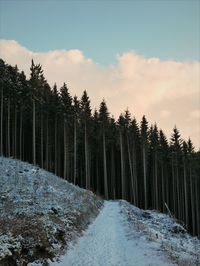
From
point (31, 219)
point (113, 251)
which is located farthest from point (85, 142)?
point (113, 251)

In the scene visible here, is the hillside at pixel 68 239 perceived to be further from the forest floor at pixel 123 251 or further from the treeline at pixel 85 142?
the treeline at pixel 85 142

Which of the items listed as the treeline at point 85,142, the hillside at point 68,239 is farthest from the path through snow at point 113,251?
the treeline at point 85,142

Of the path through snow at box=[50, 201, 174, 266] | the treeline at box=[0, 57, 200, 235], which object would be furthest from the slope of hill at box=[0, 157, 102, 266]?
the treeline at box=[0, 57, 200, 235]

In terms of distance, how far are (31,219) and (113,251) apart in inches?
175

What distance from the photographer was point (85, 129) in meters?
60.4

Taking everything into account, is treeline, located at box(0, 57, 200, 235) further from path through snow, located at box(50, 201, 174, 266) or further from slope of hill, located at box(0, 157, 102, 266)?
path through snow, located at box(50, 201, 174, 266)

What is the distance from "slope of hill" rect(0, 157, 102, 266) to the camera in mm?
13688

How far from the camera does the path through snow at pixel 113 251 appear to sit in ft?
48.5

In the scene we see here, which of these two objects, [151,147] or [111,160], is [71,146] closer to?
[111,160]

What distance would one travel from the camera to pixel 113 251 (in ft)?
55.8

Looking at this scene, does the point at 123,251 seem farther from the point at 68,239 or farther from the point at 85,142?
the point at 85,142

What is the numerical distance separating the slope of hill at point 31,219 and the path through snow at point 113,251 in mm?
658

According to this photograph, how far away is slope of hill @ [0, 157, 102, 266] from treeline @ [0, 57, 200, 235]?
62.8ft

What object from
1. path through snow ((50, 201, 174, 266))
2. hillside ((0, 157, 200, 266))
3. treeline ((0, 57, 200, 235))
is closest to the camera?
hillside ((0, 157, 200, 266))
